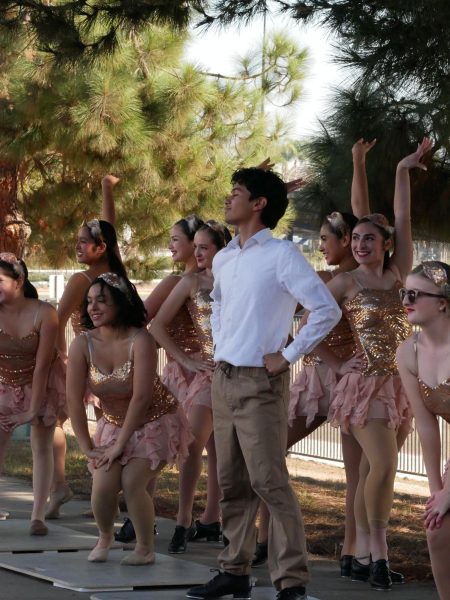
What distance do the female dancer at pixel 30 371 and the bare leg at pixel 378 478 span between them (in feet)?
7.22

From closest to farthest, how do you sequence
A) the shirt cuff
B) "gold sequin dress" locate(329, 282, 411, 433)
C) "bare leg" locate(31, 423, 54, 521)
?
the shirt cuff
"gold sequin dress" locate(329, 282, 411, 433)
"bare leg" locate(31, 423, 54, 521)

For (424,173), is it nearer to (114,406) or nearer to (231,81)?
(114,406)

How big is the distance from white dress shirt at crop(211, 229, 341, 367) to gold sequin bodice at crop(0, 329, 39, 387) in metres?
2.21

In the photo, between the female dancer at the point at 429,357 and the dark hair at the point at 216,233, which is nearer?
the female dancer at the point at 429,357

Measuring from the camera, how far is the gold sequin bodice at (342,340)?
23.9 ft

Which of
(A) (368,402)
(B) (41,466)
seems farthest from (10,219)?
(A) (368,402)

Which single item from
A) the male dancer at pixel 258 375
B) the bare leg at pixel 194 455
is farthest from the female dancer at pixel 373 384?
the bare leg at pixel 194 455

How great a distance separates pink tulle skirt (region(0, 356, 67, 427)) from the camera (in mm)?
8242

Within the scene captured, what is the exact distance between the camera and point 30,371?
8.25 m

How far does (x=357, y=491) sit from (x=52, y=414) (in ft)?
7.17

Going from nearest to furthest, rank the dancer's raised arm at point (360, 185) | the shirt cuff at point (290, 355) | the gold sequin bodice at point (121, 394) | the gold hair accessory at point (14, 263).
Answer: the shirt cuff at point (290, 355)
the gold sequin bodice at point (121, 394)
the dancer's raised arm at point (360, 185)
the gold hair accessory at point (14, 263)

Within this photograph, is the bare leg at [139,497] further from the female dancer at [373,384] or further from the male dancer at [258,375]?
the female dancer at [373,384]

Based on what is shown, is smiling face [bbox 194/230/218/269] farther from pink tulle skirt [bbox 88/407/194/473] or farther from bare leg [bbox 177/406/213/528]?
pink tulle skirt [bbox 88/407/194/473]

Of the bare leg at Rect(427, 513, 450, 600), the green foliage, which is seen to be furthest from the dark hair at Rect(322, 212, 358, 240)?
the green foliage
